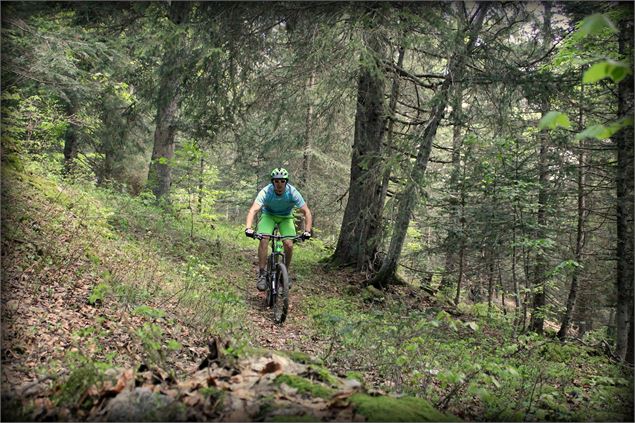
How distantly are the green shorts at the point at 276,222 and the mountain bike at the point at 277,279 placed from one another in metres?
0.12

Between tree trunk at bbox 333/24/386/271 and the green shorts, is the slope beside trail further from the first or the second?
tree trunk at bbox 333/24/386/271

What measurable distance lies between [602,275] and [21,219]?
16.6 metres

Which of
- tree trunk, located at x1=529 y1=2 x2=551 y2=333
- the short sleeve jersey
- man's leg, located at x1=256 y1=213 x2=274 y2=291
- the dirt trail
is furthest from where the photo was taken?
tree trunk, located at x1=529 y1=2 x2=551 y2=333

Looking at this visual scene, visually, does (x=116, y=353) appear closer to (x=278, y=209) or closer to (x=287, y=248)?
(x=287, y=248)

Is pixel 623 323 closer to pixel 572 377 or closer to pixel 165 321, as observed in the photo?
pixel 572 377

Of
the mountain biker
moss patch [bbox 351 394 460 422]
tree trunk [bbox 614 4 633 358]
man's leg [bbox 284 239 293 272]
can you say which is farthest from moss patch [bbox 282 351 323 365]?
tree trunk [bbox 614 4 633 358]

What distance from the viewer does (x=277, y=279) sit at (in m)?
7.80

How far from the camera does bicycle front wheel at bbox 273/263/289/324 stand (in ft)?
23.9

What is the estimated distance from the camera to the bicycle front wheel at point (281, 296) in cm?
729

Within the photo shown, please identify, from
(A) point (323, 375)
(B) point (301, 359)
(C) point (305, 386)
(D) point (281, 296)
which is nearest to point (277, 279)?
(D) point (281, 296)

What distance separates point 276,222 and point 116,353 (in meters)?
4.27

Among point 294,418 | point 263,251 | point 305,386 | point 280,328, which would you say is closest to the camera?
point 294,418

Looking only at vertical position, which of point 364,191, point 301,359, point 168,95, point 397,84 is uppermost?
point 397,84

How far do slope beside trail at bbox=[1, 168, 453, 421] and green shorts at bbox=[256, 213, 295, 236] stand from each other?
152 cm
